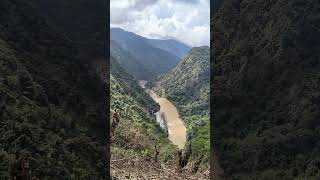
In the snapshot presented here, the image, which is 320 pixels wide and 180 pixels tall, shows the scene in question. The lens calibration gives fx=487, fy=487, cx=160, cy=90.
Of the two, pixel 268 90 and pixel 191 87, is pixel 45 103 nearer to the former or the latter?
pixel 268 90

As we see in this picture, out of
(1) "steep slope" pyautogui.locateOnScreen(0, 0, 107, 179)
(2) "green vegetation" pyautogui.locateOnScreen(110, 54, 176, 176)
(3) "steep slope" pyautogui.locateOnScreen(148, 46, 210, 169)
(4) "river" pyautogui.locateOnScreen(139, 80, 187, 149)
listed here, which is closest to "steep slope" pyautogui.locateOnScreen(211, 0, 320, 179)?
(2) "green vegetation" pyautogui.locateOnScreen(110, 54, 176, 176)

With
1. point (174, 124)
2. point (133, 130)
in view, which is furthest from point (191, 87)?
point (133, 130)

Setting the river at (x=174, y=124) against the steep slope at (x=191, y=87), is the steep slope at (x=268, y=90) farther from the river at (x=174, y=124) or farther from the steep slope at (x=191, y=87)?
the steep slope at (x=191, y=87)

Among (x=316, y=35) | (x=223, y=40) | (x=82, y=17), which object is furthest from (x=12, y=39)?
(x=223, y=40)

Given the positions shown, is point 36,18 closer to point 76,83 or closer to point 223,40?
point 76,83

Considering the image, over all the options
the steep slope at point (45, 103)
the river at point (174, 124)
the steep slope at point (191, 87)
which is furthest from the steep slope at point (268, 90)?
the steep slope at point (191, 87)
